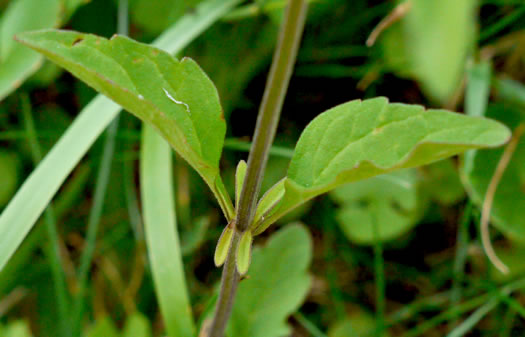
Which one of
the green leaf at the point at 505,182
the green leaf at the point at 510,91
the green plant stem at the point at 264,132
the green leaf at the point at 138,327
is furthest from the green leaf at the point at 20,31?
the green leaf at the point at 510,91

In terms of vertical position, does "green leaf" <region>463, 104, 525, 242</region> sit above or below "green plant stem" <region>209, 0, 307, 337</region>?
below

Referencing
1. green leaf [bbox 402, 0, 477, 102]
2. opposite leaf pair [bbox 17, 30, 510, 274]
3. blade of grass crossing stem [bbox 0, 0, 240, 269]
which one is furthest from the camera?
blade of grass crossing stem [bbox 0, 0, 240, 269]

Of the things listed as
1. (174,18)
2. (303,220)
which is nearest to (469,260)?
(303,220)

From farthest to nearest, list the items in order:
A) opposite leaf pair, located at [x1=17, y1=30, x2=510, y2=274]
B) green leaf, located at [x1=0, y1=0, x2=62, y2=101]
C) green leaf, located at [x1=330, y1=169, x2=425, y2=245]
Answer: green leaf, located at [x1=330, y1=169, x2=425, y2=245], green leaf, located at [x1=0, y1=0, x2=62, y2=101], opposite leaf pair, located at [x1=17, y1=30, x2=510, y2=274]

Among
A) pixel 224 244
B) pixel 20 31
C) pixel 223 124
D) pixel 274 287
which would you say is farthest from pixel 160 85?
pixel 20 31

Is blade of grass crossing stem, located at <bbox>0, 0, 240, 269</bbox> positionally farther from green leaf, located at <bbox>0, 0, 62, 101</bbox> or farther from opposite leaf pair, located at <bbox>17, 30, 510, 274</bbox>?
opposite leaf pair, located at <bbox>17, 30, 510, 274</bbox>

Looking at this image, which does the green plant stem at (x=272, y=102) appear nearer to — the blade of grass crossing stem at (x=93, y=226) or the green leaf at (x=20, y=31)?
the blade of grass crossing stem at (x=93, y=226)

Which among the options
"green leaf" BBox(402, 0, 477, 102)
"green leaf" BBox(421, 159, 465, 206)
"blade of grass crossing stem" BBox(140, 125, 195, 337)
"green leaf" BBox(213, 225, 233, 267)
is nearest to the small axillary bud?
"green leaf" BBox(213, 225, 233, 267)
